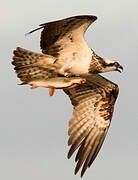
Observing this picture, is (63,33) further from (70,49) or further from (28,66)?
(28,66)

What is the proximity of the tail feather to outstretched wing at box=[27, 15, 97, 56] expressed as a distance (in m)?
0.31

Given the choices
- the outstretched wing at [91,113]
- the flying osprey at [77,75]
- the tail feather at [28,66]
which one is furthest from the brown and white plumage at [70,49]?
the outstretched wing at [91,113]

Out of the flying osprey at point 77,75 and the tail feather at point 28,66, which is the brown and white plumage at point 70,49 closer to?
the flying osprey at point 77,75

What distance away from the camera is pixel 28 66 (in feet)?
53.2

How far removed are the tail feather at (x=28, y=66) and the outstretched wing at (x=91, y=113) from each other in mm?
1638

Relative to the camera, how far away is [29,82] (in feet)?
50.7

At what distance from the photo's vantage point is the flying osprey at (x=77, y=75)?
50.6ft

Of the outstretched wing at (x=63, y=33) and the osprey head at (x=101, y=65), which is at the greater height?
the outstretched wing at (x=63, y=33)

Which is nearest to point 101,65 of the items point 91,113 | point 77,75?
point 77,75

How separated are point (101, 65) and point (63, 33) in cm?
139

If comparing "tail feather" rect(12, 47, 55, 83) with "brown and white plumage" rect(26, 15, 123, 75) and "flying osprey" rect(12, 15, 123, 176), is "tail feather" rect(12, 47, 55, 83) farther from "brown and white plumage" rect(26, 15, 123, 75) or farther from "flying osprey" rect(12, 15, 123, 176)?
"brown and white plumage" rect(26, 15, 123, 75)

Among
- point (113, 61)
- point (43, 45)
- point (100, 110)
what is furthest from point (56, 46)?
point (100, 110)

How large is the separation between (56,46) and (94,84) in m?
2.34

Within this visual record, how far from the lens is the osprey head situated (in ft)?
53.0
